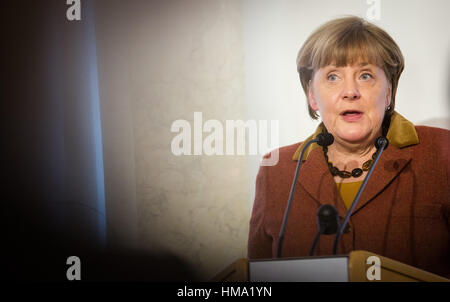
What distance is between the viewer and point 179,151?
218cm

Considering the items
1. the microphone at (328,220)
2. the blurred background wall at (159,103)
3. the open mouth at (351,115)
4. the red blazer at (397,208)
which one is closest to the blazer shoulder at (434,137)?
the red blazer at (397,208)

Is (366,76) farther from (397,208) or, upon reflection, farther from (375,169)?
(397,208)

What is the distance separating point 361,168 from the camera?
6.43 ft

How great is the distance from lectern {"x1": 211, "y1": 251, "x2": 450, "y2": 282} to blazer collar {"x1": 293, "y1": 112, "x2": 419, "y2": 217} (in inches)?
18.7

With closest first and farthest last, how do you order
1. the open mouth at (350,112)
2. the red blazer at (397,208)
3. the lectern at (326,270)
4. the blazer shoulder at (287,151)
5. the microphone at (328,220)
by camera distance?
1. the lectern at (326,270)
2. the microphone at (328,220)
3. the red blazer at (397,208)
4. the open mouth at (350,112)
5. the blazer shoulder at (287,151)

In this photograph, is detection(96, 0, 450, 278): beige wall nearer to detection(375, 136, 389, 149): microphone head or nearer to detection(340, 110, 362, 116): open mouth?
detection(340, 110, 362, 116): open mouth

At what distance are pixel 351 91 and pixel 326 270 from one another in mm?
822

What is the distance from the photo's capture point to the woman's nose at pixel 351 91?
6.36 ft

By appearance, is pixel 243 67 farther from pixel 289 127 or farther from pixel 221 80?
pixel 289 127

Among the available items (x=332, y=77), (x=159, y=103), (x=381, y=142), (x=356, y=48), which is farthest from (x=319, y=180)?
(x=159, y=103)

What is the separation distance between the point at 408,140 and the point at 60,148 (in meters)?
1.61

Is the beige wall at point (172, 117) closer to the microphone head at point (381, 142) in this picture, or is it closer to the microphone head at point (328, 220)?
the microphone head at point (381, 142)

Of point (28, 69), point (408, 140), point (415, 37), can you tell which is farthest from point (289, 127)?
point (28, 69)

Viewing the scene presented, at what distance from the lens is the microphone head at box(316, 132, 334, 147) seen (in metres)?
1.99
